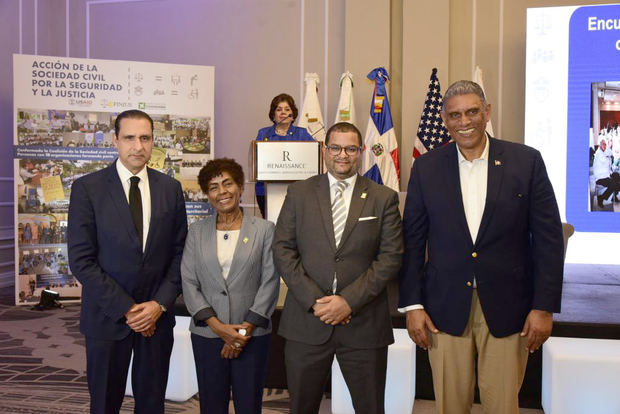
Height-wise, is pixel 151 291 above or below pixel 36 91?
below

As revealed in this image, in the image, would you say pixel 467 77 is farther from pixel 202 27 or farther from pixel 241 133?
pixel 202 27

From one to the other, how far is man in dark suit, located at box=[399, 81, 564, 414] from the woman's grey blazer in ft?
1.87

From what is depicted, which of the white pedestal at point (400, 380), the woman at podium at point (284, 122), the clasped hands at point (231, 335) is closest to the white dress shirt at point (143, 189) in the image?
the clasped hands at point (231, 335)

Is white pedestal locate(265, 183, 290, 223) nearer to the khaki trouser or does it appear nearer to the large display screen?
the khaki trouser

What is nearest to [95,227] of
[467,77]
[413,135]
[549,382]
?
[549,382]

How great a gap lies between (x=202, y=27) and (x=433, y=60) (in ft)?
10.1

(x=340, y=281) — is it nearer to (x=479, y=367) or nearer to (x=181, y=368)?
(x=479, y=367)

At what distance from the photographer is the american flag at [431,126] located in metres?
6.00

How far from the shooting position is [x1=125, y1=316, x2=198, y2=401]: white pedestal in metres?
3.18

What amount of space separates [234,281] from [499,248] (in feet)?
3.41

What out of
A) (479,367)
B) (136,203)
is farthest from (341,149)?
(479,367)

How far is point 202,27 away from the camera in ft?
23.7

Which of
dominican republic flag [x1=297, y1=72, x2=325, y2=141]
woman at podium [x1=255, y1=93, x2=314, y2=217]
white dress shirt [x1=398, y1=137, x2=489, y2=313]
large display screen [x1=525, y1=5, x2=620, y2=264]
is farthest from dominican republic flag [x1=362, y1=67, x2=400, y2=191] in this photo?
white dress shirt [x1=398, y1=137, x2=489, y2=313]

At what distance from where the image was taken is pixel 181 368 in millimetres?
3193
